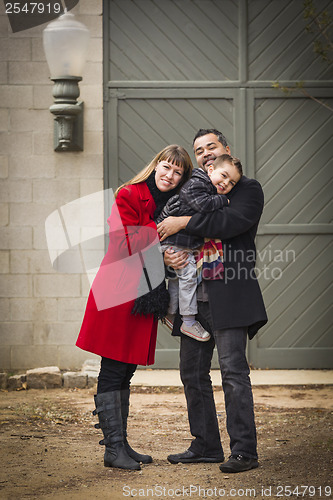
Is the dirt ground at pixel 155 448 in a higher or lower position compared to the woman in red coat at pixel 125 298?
lower

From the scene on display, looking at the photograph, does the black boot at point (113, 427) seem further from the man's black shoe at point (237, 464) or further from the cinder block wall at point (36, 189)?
the cinder block wall at point (36, 189)

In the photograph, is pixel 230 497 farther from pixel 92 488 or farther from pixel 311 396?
pixel 311 396

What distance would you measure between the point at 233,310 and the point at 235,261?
0.25 meters

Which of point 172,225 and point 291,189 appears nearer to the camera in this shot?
point 172,225

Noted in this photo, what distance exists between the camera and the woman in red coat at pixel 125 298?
12.1 feet

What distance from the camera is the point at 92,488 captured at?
11.1 feet

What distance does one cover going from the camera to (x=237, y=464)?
11.7ft

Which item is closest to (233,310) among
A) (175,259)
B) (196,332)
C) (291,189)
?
(196,332)

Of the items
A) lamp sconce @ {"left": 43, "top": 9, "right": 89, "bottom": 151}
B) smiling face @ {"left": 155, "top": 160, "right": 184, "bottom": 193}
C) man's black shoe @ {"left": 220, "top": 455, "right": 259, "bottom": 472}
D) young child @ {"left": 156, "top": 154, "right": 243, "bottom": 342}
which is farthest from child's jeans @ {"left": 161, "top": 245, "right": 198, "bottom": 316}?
lamp sconce @ {"left": 43, "top": 9, "right": 89, "bottom": 151}

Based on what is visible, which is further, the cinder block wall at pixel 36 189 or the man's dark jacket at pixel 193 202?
the cinder block wall at pixel 36 189

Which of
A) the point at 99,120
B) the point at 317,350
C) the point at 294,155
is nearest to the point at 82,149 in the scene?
the point at 99,120

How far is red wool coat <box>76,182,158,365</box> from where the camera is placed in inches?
145

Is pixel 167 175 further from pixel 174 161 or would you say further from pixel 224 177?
pixel 224 177

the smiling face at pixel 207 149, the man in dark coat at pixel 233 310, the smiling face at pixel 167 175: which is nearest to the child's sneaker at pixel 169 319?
the man in dark coat at pixel 233 310
